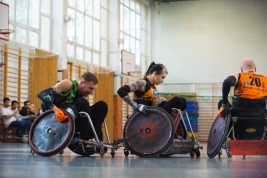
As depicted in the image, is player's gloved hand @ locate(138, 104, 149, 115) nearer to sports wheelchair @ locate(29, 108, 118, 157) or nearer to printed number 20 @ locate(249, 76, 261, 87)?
sports wheelchair @ locate(29, 108, 118, 157)

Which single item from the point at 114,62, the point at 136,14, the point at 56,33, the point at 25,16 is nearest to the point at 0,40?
the point at 25,16

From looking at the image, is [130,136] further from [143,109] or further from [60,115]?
[60,115]

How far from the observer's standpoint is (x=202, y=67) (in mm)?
24312

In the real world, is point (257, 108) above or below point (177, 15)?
below

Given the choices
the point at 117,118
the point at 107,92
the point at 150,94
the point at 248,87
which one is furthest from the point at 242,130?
the point at 117,118

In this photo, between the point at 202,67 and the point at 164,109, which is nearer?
the point at 164,109

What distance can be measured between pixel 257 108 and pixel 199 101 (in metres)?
17.5

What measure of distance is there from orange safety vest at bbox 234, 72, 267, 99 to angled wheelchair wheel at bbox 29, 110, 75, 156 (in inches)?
95.0

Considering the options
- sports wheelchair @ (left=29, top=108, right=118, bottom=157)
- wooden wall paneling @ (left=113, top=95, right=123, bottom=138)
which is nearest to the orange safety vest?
sports wheelchair @ (left=29, top=108, right=118, bottom=157)

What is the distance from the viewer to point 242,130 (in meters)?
6.97

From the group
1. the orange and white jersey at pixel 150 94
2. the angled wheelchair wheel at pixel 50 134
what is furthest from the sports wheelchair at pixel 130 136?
the orange and white jersey at pixel 150 94

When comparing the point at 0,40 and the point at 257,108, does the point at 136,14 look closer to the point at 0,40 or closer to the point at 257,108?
the point at 0,40

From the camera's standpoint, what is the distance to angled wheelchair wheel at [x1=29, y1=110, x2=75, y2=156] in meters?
5.75

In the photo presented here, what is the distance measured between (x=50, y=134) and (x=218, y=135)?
2.26 m
